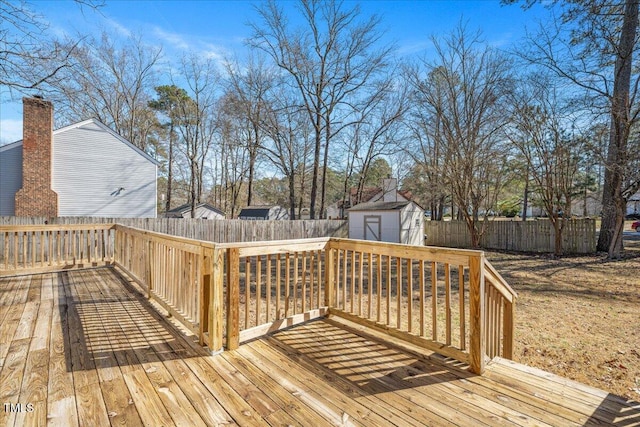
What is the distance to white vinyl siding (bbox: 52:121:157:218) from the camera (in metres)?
12.7

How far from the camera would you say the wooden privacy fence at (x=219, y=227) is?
33.4 feet

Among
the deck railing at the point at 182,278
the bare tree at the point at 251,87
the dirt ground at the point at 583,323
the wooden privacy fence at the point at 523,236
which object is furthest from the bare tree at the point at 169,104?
the dirt ground at the point at 583,323

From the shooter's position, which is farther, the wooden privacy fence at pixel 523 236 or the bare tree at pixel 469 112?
the wooden privacy fence at pixel 523 236

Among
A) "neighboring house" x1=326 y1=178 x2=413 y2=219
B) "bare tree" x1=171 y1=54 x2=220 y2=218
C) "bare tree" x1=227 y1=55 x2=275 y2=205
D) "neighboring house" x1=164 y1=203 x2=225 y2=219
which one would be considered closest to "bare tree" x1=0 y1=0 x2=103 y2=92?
"bare tree" x1=227 y1=55 x2=275 y2=205

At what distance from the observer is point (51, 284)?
206 inches

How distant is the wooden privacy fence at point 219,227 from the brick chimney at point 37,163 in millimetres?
2006

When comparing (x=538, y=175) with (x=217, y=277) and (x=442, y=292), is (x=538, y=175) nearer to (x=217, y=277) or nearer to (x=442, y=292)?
(x=442, y=292)

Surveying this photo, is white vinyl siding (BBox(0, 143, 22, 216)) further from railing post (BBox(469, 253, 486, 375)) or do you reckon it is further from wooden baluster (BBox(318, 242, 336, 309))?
railing post (BBox(469, 253, 486, 375))

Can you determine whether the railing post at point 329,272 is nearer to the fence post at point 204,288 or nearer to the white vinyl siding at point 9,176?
the fence post at point 204,288

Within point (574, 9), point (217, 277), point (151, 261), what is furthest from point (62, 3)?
point (574, 9)

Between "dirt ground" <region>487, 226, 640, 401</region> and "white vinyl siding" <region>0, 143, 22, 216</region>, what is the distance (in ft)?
52.0

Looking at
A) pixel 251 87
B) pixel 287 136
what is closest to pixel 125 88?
pixel 251 87

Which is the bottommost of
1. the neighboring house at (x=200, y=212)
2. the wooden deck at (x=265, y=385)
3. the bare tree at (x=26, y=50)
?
the wooden deck at (x=265, y=385)

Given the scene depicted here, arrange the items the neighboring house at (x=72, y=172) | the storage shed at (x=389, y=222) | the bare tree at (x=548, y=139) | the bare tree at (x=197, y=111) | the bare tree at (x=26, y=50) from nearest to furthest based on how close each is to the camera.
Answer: the bare tree at (x=26, y=50) < the bare tree at (x=548, y=139) < the neighboring house at (x=72, y=172) < the storage shed at (x=389, y=222) < the bare tree at (x=197, y=111)
